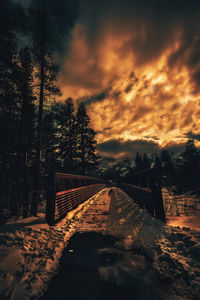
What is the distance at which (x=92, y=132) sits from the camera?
2370cm

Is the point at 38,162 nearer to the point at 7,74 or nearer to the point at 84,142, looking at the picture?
the point at 7,74

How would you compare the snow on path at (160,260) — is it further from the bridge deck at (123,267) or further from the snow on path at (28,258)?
the snow on path at (28,258)

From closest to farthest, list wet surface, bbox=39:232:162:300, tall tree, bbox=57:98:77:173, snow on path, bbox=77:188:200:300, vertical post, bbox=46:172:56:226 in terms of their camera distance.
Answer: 1. wet surface, bbox=39:232:162:300
2. snow on path, bbox=77:188:200:300
3. vertical post, bbox=46:172:56:226
4. tall tree, bbox=57:98:77:173

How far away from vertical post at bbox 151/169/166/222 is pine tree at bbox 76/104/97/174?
54.1 ft

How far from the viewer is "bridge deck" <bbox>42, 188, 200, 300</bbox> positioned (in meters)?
1.88

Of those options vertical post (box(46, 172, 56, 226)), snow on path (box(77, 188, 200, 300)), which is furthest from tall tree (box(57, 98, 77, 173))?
snow on path (box(77, 188, 200, 300))

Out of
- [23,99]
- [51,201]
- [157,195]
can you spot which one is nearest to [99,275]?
[51,201]

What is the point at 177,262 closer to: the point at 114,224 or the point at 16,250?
the point at 114,224

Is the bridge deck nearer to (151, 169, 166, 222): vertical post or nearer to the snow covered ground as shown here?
the snow covered ground

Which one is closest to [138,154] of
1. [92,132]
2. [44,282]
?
[92,132]

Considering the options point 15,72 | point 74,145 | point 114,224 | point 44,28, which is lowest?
point 114,224

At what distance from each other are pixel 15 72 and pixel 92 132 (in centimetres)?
1597

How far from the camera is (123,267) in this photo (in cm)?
243

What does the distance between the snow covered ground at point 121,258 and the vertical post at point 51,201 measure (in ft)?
1.42
